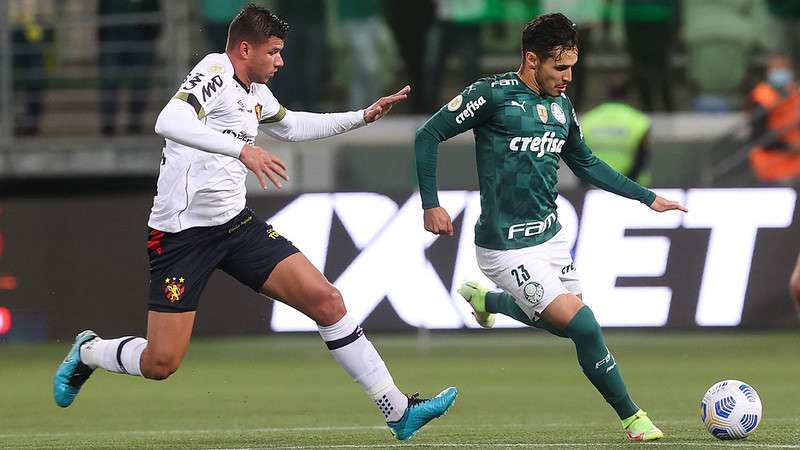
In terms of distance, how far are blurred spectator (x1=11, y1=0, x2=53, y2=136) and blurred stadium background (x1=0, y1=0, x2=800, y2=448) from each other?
28 millimetres

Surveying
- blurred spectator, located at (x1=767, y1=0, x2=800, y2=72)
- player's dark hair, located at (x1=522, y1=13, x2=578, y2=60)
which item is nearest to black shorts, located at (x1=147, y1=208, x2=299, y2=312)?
player's dark hair, located at (x1=522, y1=13, x2=578, y2=60)

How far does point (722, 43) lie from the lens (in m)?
19.1

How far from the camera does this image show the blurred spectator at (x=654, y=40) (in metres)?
19.2

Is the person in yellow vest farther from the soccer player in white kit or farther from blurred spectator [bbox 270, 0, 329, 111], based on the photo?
the soccer player in white kit

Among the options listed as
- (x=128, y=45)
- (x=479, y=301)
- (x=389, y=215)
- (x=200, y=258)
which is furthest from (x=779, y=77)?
(x=200, y=258)

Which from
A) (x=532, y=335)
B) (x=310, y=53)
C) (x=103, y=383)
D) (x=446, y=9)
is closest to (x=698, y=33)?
(x=446, y=9)

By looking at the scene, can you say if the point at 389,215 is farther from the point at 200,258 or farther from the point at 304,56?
the point at 200,258

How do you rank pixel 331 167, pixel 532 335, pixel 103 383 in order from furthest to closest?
pixel 331 167, pixel 532 335, pixel 103 383

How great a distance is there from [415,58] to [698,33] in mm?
3233

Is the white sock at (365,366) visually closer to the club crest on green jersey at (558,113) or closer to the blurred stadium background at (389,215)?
the blurred stadium background at (389,215)

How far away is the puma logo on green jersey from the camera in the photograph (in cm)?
793

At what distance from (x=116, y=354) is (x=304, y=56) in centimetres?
1096

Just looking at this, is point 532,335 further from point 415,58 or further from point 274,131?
point 274,131

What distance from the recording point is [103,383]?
12.2m
